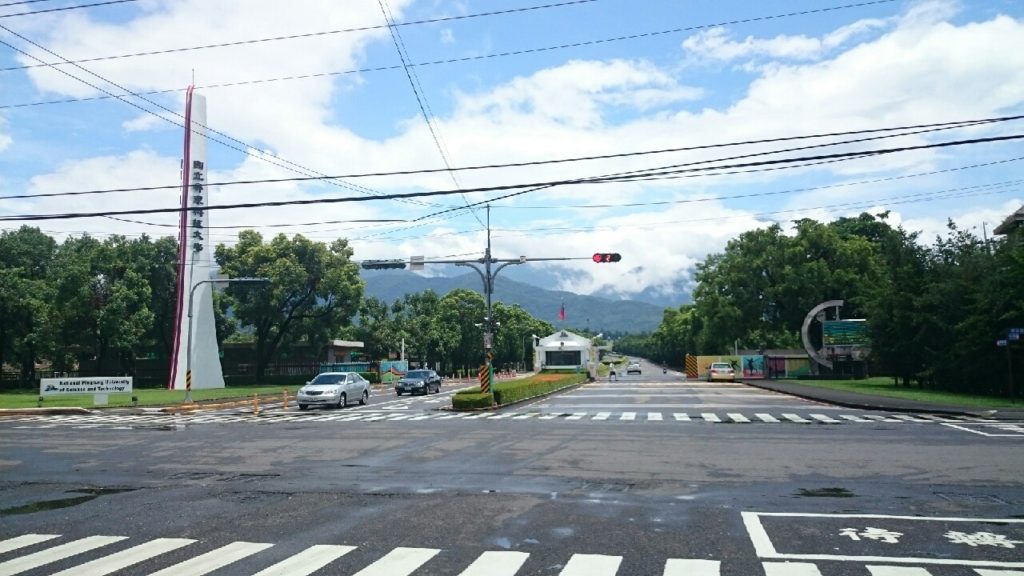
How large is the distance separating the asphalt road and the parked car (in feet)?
39.7

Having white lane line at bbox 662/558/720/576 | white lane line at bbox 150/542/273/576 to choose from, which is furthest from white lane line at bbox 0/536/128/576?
white lane line at bbox 662/558/720/576

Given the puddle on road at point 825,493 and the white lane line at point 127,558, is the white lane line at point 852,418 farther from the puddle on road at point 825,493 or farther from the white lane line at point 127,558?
the white lane line at point 127,558

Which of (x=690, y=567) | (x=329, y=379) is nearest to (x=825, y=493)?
(x=690, y=567)

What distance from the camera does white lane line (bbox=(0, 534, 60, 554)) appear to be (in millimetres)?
7824

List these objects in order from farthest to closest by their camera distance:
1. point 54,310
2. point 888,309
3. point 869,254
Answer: point 869,254 < point 54,310 < point 888,309

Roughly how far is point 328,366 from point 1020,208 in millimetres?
50357

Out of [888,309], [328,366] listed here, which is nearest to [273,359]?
[328,366]

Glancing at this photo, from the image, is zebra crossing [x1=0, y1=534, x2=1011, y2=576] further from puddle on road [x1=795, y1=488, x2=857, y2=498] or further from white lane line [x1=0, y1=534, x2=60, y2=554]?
puddle on road [x1=795, y1=488, x2=857, y2=498]

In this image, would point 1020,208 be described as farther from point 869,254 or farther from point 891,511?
point 891,511

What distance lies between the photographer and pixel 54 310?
57625 mm

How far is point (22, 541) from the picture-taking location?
810cm

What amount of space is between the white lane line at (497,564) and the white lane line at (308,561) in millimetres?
1329

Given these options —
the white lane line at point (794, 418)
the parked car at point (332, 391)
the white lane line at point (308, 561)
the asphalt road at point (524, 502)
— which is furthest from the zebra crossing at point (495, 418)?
the white lane line at point (308, 561)

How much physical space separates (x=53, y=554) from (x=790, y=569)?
687 cm
